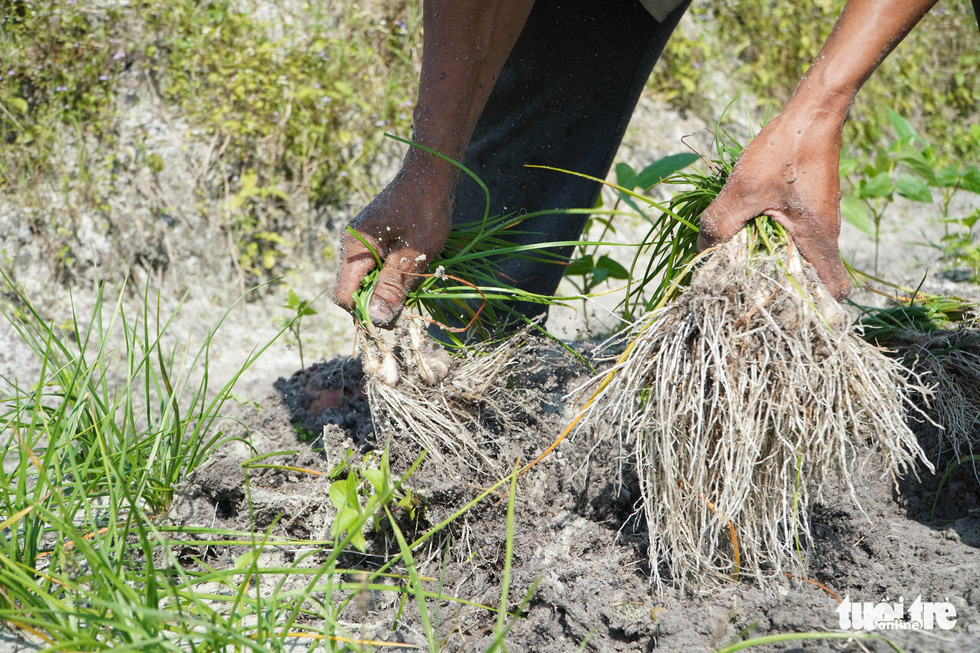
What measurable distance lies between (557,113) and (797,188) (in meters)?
1.00

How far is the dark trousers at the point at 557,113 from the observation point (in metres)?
2.00

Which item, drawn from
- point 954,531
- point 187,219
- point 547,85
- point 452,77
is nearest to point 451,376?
point 452,77

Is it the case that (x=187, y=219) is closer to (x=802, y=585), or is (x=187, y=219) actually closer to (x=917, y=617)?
(x=802, y=585)

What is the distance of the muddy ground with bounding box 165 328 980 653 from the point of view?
4.29 ft

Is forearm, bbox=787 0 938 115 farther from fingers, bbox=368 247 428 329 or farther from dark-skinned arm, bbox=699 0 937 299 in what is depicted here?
fingers, bbox=368 247 428 329

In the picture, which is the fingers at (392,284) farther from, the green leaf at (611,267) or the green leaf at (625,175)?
the green leaf at (625,175)

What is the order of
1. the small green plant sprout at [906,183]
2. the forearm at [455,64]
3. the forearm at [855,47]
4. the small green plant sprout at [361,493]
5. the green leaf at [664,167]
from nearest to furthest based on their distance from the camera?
the forearm at [855,47] < the small green plant sprout at [361,493] < the forearm at [455,64] < the green leaf at [664,167] < the small green plant sprout at [906,183]

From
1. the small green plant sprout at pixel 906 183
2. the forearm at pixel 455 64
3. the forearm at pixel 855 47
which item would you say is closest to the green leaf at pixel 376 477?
the forearm at pixel 455 64

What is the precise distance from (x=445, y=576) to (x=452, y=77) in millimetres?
1118

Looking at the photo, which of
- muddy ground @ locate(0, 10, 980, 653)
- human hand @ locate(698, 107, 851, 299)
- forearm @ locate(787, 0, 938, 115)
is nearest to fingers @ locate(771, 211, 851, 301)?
human hand @ locate(698, 107, 851, 299)

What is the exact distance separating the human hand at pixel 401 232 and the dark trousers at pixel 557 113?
1.53 ft

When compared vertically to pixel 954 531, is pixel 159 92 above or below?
above

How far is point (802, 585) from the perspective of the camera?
1409mm

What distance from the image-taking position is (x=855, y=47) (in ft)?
4.16
